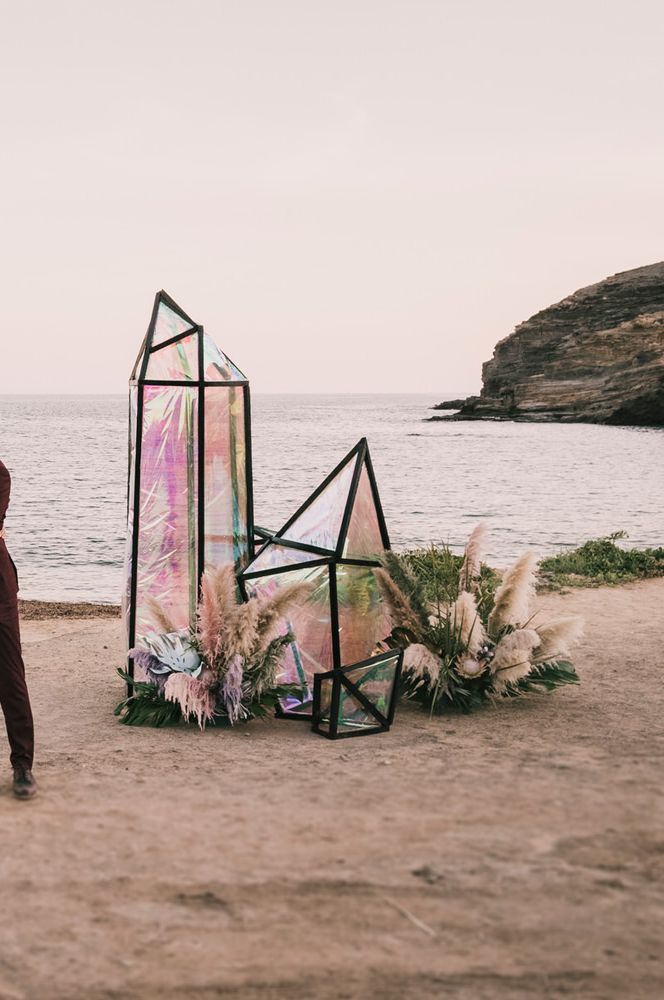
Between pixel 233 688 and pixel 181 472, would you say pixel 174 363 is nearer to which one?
pixel 181 472

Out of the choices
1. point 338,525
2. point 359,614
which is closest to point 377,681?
point 359,614

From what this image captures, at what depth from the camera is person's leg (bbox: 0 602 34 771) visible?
5.00 meters

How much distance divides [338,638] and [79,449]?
66785 millimetres

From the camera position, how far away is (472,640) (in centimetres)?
651

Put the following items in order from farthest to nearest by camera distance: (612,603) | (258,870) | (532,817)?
(612,603)
(532,817)
(258,870)

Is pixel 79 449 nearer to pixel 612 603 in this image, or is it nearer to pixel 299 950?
pixel 612 603

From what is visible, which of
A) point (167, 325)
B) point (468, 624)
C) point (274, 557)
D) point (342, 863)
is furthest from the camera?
point (167, 325)

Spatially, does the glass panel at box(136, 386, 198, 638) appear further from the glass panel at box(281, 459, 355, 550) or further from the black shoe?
the black shoe

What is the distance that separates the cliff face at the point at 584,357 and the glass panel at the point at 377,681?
83858mm

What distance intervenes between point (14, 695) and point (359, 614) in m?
2.61

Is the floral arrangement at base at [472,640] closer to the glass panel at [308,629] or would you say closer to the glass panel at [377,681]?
the glass panel at [377,681]

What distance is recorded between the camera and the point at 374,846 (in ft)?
13.4

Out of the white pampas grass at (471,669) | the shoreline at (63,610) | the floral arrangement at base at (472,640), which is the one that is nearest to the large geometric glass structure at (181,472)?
the floral arrangement at base at (472,640)

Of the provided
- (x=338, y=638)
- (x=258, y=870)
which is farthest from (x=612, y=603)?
(x=258, y=870)
